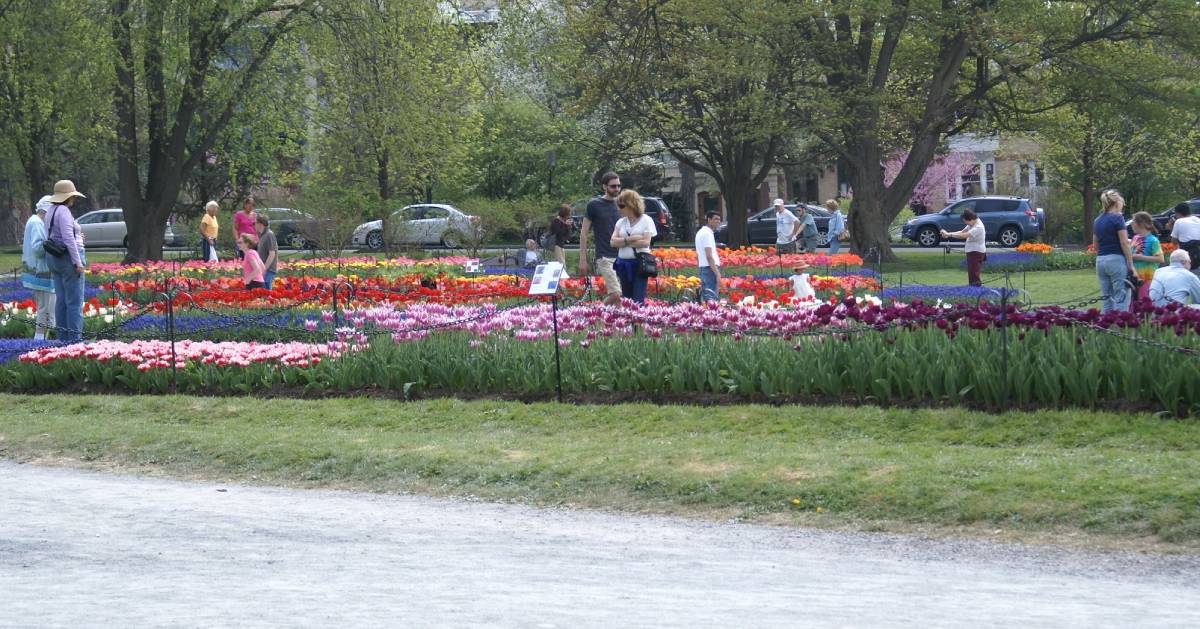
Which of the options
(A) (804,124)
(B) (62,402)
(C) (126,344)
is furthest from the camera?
(A) (804,124)

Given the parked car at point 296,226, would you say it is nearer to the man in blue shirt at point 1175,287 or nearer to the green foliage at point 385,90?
the green foliage at point 385,90

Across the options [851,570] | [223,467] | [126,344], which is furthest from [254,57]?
[851,570]

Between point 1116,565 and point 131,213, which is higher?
point 131,213

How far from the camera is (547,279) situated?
42.1ft

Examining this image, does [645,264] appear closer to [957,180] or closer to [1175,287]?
[1175,287]

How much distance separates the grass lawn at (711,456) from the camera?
317 inches

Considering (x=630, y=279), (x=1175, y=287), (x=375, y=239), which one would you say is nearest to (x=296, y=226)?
(x=375, y=239)

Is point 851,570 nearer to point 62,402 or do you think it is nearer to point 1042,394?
point 1042,394

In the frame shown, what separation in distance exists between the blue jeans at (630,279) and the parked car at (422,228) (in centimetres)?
2113

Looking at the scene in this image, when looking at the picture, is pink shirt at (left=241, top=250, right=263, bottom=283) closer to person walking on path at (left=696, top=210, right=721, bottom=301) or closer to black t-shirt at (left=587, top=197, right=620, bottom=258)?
person walking on path at (left=696, top=210, right=721, bottom=301)

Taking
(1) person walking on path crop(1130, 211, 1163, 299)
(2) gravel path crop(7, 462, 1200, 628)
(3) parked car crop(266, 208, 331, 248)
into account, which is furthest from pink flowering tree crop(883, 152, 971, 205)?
(2) gravel path crop(7, 462, 1200, 628)

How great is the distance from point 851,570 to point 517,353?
6203mm

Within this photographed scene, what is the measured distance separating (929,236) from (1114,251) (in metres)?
32.7

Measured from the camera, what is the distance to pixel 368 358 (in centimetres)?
1336
